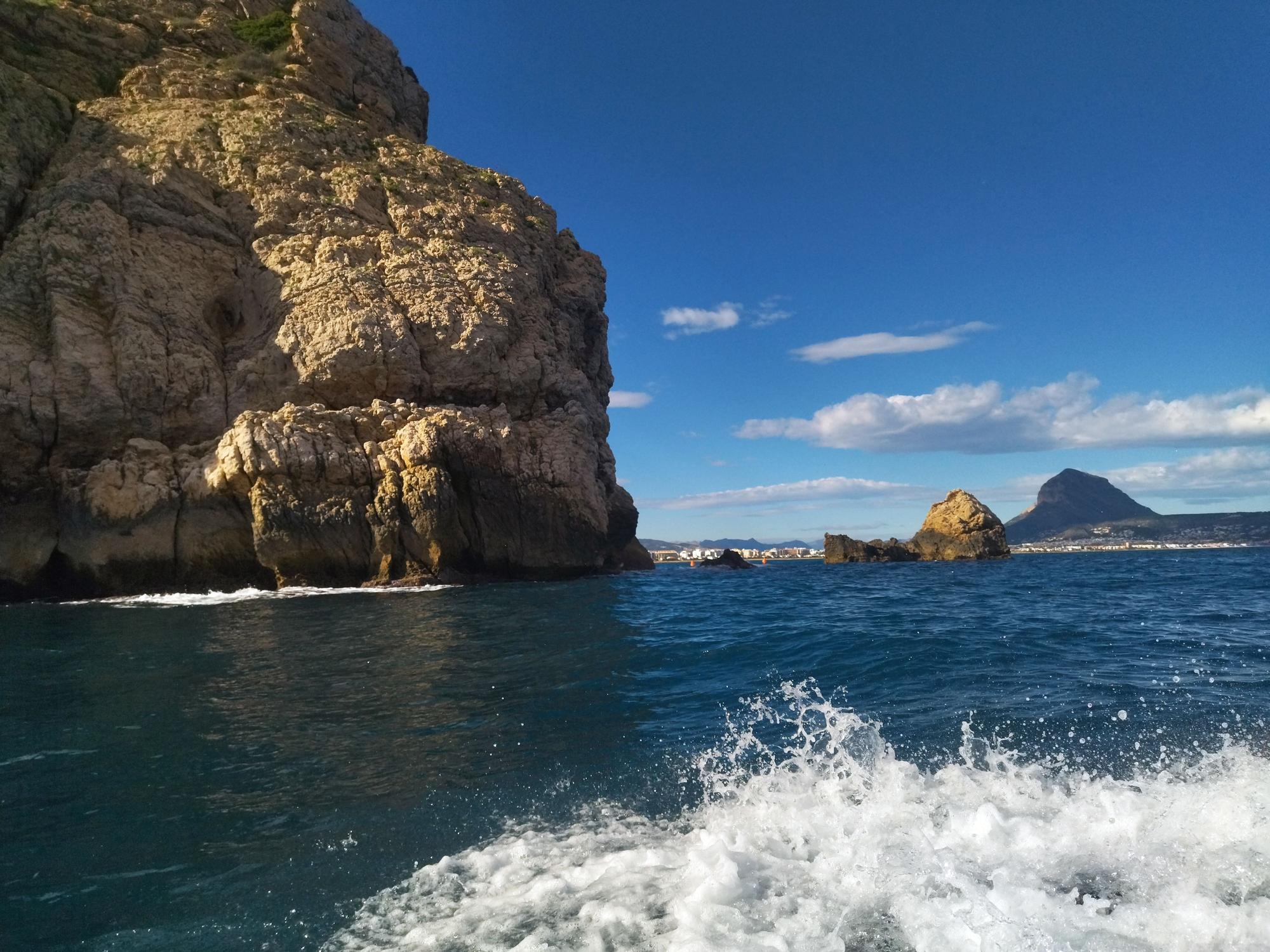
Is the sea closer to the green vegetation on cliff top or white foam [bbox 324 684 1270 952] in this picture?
white foam [bbox 324 684 1270 952]

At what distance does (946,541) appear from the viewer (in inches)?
2462

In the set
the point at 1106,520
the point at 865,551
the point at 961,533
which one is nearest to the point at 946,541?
the point at 961,533

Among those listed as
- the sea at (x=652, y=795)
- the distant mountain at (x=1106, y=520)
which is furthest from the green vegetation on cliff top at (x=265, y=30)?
the distant mountain at (x=1106, y=520)

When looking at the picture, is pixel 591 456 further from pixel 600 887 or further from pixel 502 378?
pixel 600 887

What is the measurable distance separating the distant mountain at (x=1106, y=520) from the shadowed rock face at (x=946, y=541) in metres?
79.2

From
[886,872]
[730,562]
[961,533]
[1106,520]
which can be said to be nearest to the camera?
[886,872]

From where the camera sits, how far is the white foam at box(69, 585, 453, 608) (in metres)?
25.0

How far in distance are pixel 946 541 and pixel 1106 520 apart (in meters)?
130

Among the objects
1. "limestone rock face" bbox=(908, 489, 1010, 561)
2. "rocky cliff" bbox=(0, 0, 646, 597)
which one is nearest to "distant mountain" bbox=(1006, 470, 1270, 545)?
"limestone rock face" bbox=(908, 489, 1010, 561)

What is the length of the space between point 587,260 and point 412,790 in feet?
156

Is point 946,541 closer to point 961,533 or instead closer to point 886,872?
point 961,533

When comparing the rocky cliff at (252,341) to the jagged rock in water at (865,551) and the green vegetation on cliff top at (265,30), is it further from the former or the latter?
the jagged rock in water at (865,551)

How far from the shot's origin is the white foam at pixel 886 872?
160 inches

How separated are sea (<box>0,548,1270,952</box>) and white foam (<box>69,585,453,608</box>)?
11.2 metres
